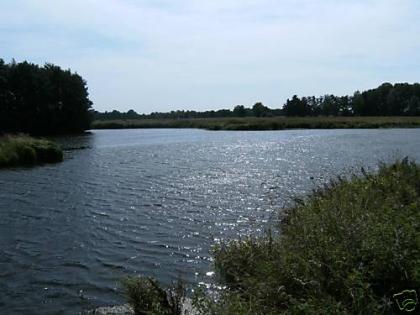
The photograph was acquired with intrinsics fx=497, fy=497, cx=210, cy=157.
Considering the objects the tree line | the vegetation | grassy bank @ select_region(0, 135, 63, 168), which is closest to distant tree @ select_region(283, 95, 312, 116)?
the tree line

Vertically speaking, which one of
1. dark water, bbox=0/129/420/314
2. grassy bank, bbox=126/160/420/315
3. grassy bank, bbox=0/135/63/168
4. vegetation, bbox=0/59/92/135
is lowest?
dark water, bbox=0/129/420/314

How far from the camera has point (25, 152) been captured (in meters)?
37.8

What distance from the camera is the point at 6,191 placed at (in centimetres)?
2350

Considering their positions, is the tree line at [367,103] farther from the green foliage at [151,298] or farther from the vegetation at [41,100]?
the green foliage at [151,298]

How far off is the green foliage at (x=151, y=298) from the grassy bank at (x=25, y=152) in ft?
96.5

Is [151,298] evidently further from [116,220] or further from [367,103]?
[367,103]

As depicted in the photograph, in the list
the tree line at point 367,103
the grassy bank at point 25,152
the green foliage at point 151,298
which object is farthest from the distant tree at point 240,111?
the green foliage at point 151,298

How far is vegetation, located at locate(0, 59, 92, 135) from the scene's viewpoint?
8475cm

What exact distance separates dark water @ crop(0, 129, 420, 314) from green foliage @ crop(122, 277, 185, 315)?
1.33 m

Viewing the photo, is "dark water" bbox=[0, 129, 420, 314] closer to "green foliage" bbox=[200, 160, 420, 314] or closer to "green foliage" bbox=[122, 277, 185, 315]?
"green foliage" bbox=[122, 277, 185, 315]

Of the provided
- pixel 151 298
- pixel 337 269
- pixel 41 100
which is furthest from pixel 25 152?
pixel 41 100

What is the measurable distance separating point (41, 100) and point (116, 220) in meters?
76.0

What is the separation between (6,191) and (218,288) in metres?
17.1

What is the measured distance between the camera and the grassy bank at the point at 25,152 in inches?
1414
